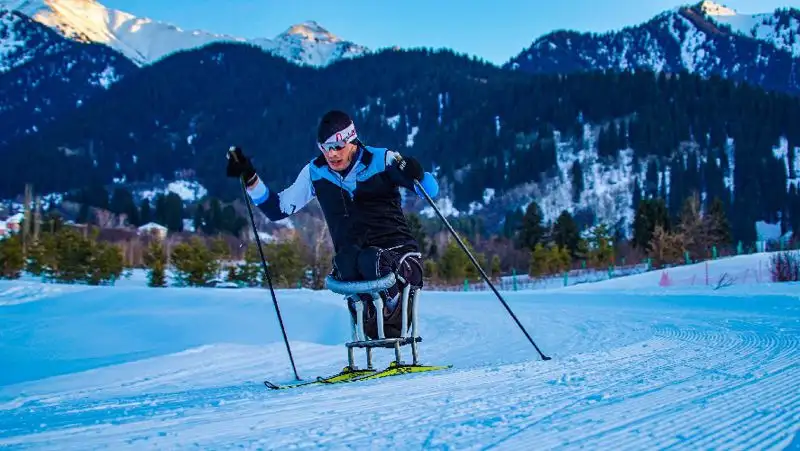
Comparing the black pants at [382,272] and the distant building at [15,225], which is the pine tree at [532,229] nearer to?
the distant building at [15,225]

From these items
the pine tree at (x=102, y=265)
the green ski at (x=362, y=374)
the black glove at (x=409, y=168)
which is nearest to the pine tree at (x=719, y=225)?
the pine tree at (x=102, y=265)

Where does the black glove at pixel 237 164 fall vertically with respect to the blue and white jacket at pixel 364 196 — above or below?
above

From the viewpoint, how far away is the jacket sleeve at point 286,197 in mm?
4457

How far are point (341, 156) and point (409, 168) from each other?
463mm

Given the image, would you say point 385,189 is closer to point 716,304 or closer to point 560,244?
point 716,304

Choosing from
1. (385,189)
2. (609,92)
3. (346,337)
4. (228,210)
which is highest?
(609,92)

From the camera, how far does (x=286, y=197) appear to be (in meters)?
4.57

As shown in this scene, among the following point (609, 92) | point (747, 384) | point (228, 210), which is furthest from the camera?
point (609, 92)

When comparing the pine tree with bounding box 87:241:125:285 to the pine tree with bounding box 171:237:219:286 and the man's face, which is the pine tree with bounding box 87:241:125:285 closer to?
the pine tree with bounding box 171:237:219:286

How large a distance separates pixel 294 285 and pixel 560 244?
101ft

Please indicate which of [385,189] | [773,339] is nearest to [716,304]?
[773,339]

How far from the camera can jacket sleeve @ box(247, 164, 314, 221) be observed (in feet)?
14.6

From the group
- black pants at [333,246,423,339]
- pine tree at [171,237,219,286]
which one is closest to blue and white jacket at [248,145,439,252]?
black pants at [333,246,423,339]

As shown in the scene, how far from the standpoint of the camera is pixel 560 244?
5819 cm
